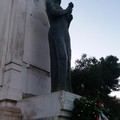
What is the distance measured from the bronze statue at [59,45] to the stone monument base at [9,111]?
1.18 metres

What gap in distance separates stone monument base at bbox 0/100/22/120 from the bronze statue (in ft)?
3.89

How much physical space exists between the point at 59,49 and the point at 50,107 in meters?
2.04

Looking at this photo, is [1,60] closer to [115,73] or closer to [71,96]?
[71,96]

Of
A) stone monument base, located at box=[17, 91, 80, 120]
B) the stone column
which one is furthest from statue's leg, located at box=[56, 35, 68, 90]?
the stone column

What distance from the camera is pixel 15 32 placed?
8.85 m

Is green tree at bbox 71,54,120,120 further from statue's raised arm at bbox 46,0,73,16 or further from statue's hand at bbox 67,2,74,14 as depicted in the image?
statue's hand at bbox 67,2,74,14

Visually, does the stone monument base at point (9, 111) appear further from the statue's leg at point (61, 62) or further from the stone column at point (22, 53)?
the statue's leg at point (61, 62)

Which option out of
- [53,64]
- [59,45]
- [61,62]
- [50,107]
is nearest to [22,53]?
[53,64]

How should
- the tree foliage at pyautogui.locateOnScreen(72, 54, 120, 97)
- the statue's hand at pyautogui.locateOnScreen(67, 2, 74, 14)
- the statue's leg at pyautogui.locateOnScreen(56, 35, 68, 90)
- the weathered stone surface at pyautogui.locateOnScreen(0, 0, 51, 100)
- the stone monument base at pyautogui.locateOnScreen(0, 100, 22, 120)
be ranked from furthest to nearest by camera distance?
the tree foliage at pyautogui.locateOnScreen(72, 54, 120, 97)
the statue's hand at pyautogui.locateOnScreen(67, 2, 74, 14)
the weathered stone surface at pyautogui.locateOnScreen(0, 0, 51, 100)
the statue's leg at pyautogui.locateOnScreen(56, 35, 68, 90)
the stone monument base at pyautogui.locateOnScreen(0, 100, 22, 120)

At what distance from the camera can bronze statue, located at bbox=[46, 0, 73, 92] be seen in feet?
26.3

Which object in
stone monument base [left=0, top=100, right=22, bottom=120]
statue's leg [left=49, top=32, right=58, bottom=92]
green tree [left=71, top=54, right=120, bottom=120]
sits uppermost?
green tree [left=71, top=54, right=120, bottom=120]

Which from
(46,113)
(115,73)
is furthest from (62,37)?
(115,73)

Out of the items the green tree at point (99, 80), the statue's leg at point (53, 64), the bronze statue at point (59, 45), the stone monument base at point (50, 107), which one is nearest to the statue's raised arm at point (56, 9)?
the bronze statue at point (59, 45)

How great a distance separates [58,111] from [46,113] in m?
0.45
